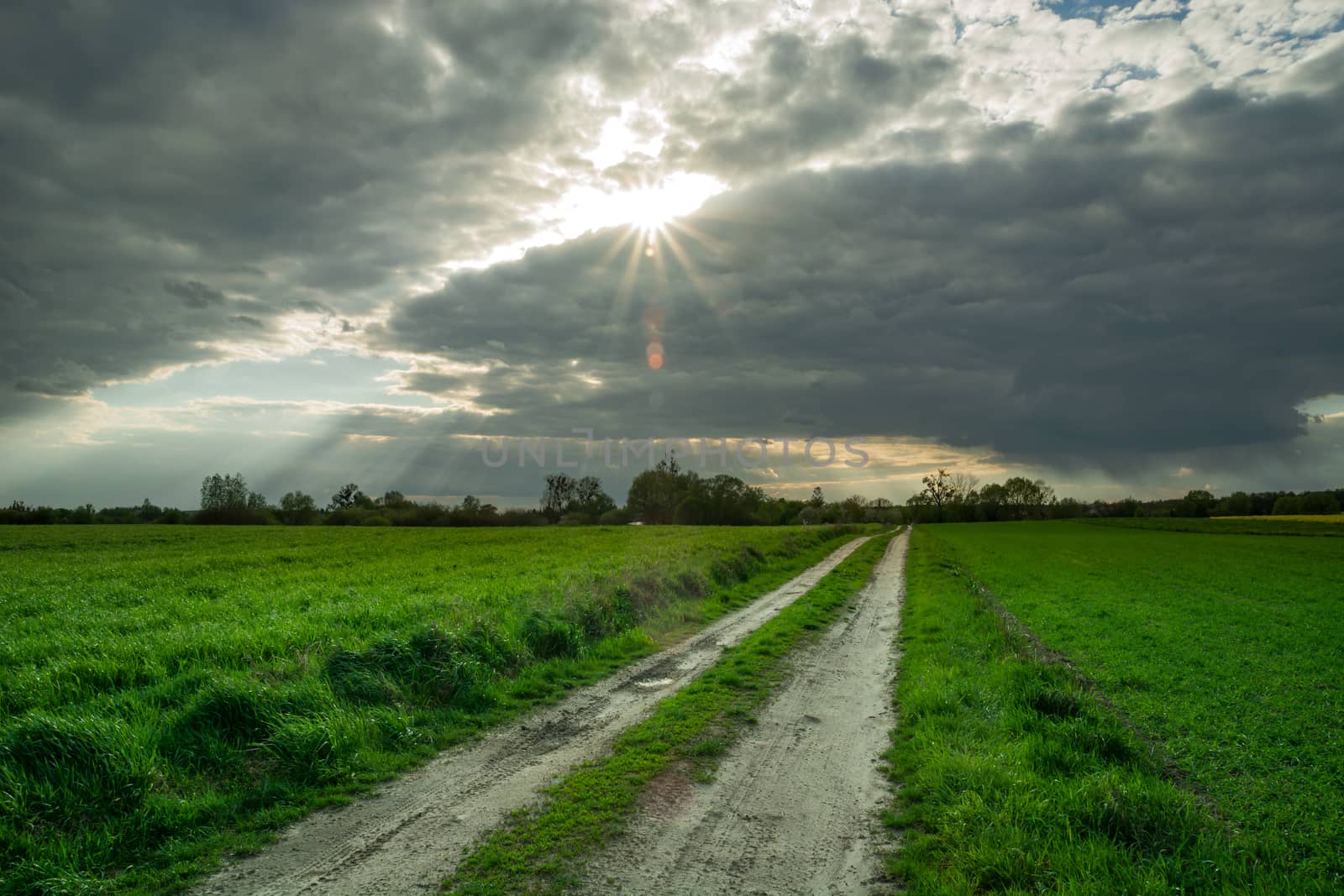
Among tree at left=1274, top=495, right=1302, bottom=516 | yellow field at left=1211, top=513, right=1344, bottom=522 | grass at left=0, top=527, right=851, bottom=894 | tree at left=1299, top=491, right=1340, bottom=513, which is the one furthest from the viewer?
tree at left=1274, top=495, right=1302, bottom=516

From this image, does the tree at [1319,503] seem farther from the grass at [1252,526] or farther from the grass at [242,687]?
the grass at [242,687]

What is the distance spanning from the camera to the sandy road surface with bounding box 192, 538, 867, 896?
5160 millimetres

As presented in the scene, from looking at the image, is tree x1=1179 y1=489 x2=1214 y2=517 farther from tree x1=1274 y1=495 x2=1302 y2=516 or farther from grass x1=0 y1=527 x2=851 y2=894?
grass x1=0 y1=527 x2=851 y2=894

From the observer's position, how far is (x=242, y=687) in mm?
8016

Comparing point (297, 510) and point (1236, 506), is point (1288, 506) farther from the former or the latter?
point (297, 510)

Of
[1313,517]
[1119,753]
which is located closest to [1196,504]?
[1313,517]

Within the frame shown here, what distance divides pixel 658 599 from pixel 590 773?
1087 cm

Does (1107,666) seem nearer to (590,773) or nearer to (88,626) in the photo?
(590,773)

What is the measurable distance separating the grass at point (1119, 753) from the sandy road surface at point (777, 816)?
444 mm

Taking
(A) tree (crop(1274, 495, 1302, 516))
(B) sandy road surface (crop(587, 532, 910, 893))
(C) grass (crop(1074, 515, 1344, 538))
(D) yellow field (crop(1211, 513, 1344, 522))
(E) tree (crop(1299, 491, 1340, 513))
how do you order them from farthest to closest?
(A) tree (crop(1274, 495, 1302, 516)), (E) tree (crop(1299, 491, 1340, 513)), (D) yellow field (crop(1211, 513, 1344, 522)), (C) grass (crop(1074, 515, 1344, 538)), (B) sandy road surface (crop(587, 532, 910, 893))

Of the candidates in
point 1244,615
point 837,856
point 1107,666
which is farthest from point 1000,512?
point 837,856

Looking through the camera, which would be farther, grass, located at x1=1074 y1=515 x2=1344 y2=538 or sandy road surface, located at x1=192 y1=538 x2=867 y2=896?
grass, located at x1=1074 y1=515 x2=1344 y2=538

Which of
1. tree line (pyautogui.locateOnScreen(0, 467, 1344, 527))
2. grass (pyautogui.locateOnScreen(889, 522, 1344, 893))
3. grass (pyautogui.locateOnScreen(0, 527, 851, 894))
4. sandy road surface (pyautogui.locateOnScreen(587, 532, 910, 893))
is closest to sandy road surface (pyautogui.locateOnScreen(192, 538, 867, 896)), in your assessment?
grass (pyautogui.locateOnScreen(0, 527, 851, 894))

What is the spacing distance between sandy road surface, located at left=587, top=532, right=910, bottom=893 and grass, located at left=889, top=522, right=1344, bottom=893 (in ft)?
1.46
